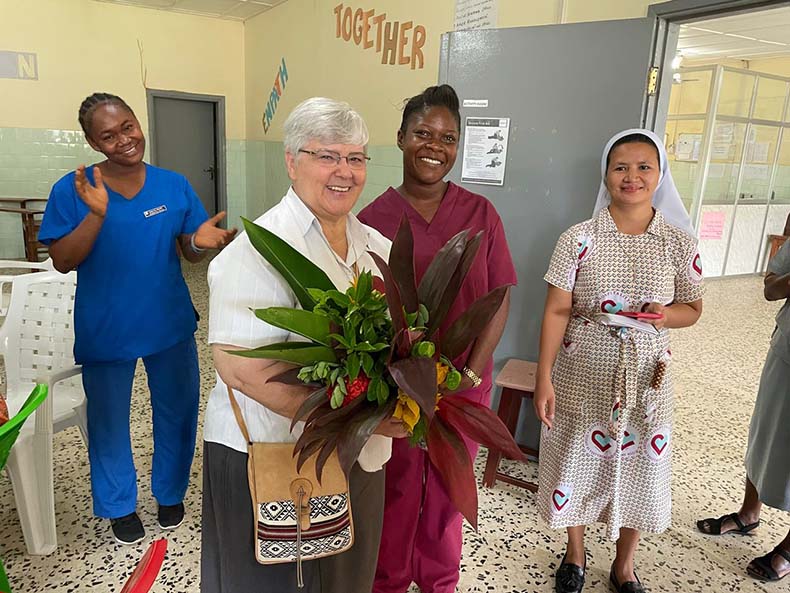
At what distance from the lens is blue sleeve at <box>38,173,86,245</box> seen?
5.80ft

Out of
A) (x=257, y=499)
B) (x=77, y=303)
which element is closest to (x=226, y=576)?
(x=257, y=499)

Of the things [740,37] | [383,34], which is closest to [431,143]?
[383,34]

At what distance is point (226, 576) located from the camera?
1206 millimetres

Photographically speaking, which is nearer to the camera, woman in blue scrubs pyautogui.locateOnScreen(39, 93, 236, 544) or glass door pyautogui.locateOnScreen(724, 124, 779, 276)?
woman in blue scrubs pyautogui.locateOnScreen(39, 93, 236, 544)

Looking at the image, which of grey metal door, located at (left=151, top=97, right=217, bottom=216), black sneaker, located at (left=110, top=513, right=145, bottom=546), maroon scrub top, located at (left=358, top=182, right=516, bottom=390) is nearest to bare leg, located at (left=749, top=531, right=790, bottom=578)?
maroon scrub top, located at (left=358, top=182, right=516, bottom=390)

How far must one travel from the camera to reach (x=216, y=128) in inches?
286

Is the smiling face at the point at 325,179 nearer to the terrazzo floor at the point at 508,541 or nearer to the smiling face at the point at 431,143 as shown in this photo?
the smiling face at the point at 431,143

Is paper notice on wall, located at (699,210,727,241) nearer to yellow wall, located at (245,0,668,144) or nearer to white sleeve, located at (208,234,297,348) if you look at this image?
yellow wall, located at (245,0,668,144)

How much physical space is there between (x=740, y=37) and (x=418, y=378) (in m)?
6.74

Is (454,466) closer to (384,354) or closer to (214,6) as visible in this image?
(384,354)

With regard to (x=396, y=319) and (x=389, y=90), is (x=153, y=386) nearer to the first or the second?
(x=396, y=319)

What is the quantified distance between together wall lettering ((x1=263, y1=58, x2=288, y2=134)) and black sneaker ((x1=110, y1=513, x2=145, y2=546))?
16.9ft

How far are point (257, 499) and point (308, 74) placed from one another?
5.20 metres

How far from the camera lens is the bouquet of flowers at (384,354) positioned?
0.91m
